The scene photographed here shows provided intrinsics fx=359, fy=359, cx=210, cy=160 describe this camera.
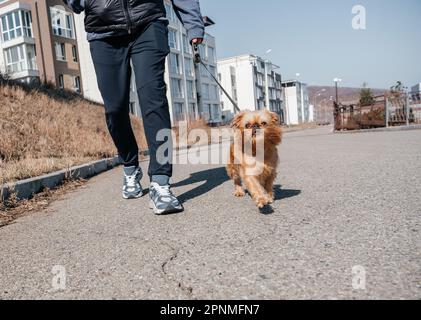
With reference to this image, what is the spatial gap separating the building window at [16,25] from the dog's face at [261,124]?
3734 centimetres

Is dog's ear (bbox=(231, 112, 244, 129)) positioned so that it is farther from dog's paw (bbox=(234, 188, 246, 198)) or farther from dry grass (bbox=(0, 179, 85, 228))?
dry grass (bbox=(0, 179, 85, 228))

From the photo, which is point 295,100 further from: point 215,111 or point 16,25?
point 16,25

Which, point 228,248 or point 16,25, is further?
point 16,25

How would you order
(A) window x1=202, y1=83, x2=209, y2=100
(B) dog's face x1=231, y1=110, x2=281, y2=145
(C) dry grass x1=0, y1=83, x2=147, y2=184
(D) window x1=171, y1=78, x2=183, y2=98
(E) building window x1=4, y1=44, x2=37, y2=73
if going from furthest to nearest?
(A) window x1=202, y1=83, x2=209, y2=100
(D) window x1=171, y1=78, x2=183, y2=98
(E) building window x1=4, y1=44, x2=37, y2=73
(C) dry grass x1=0, y1=83, x2=147, y2=184
(B) dog's face x1=231, y1=110, x2=281, y2=145

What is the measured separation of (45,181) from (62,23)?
35.1 metres

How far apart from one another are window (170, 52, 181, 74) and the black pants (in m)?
39.8

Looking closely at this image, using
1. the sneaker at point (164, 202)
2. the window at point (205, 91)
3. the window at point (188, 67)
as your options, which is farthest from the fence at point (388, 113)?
the window at point (205, 91)

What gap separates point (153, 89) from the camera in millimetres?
3092

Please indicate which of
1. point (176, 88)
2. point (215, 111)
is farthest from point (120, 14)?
point (215, 111)

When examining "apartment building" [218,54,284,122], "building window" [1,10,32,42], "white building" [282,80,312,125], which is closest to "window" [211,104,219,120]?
"apartment building" [218,54,284,122]

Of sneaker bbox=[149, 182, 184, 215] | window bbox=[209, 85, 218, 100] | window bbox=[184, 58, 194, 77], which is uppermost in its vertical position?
window bbox=[184, 58, 194, 77]

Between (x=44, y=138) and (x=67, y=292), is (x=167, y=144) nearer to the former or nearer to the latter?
(x=67, y=292)

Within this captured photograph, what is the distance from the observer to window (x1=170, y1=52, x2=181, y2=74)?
4228 cm

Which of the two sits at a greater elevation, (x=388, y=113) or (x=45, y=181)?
(x=388, y=113)
